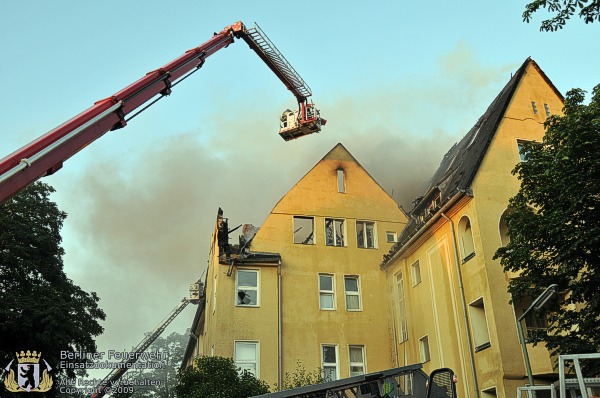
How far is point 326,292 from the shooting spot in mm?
26594

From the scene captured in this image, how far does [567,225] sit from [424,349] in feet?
34.3

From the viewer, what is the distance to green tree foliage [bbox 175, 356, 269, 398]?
19.3m

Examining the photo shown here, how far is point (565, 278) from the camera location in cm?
1553

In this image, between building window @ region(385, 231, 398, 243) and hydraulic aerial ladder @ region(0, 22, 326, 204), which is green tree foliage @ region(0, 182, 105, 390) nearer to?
hydraulic aerial ladder @ region(0, 22, 326, 204)

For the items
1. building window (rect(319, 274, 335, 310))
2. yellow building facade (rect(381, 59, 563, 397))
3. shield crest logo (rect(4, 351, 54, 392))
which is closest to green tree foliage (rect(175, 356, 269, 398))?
building window (rect(319, 274, 335, 310))

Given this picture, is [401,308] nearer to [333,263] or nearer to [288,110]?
[333,263]

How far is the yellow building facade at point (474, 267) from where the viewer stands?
18.7 m

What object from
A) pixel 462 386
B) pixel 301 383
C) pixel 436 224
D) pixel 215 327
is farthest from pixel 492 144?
pixel 215 327

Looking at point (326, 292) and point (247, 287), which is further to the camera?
point (326, 292)

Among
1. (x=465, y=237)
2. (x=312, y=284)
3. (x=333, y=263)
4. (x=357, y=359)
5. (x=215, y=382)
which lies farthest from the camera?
(x=333, y=263)

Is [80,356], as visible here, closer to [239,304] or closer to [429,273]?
[239,304]

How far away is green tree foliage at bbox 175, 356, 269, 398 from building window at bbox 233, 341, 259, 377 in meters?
3.02

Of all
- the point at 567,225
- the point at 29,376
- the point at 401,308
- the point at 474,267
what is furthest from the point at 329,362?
the point at 29,376

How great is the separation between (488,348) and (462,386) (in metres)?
2.16
